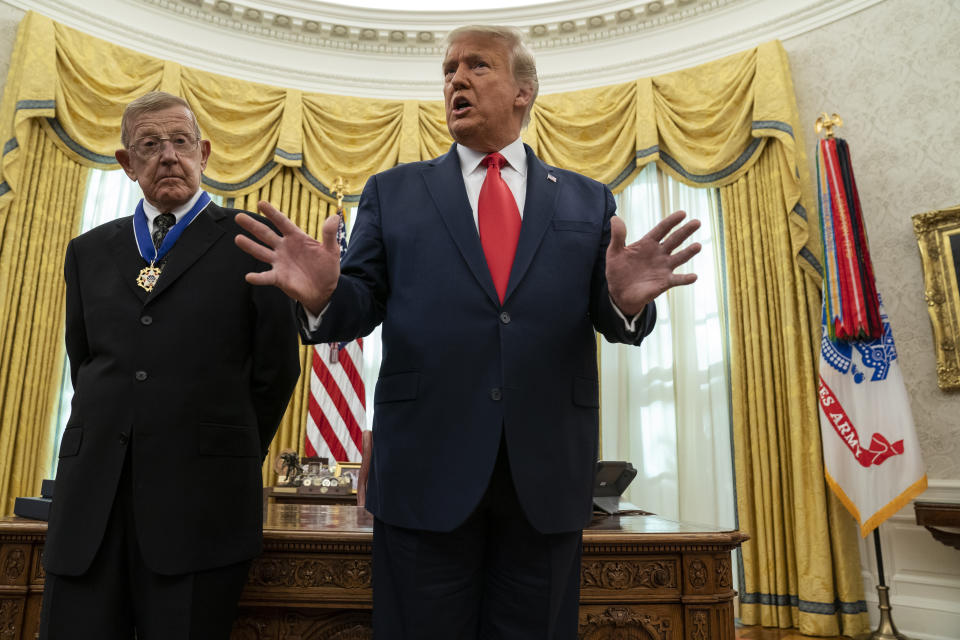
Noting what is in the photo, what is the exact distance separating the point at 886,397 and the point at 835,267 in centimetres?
86

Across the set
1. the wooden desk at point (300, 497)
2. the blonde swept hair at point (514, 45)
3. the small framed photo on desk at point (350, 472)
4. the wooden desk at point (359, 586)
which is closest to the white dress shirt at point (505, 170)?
the blonde swept hair at point (514, 45)

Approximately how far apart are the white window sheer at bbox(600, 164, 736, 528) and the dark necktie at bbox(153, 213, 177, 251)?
458cm

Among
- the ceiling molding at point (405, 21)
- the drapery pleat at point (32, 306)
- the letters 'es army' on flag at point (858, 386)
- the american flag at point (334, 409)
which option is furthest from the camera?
the ceiling molding at point (405, 21)

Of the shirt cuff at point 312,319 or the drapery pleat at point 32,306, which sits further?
the drapery pleat at point 32,306

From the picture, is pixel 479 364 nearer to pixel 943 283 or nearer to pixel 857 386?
pixel 857 386

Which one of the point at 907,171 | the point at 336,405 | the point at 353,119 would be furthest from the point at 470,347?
the point at 353,119

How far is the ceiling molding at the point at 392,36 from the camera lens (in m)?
5.90

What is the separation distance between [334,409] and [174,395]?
4241 mm

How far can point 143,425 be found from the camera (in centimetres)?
138

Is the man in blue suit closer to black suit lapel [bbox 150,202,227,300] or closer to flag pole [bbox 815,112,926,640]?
black suit lapel [bbox 150,202,227,300]

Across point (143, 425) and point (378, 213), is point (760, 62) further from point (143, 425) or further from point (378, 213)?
point (143, 425)

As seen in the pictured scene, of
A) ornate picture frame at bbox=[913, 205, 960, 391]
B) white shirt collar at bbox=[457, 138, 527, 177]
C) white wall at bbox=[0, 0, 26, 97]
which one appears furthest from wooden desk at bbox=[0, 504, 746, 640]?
white wall at bbox=[0, 0, 26, 97]

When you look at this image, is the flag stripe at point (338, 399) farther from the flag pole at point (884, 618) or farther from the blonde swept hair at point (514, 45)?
the blonde swept hair at point (514, 45)

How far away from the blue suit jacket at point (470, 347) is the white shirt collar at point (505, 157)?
0.08 m
